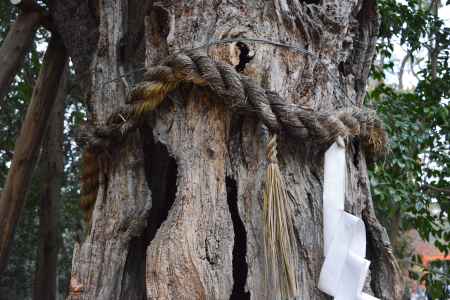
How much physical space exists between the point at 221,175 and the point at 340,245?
0.73 feet

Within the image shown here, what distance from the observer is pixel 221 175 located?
94cm

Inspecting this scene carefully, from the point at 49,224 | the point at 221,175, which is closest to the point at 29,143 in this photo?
the point at 49,224

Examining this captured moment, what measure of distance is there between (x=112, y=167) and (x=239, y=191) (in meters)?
0.29

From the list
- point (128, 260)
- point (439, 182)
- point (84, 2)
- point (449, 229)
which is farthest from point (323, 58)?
point (449, 229)

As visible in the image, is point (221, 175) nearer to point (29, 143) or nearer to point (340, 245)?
point (340, 245)

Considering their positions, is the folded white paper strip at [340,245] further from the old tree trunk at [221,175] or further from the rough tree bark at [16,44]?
the rough tree bark at [16,44]

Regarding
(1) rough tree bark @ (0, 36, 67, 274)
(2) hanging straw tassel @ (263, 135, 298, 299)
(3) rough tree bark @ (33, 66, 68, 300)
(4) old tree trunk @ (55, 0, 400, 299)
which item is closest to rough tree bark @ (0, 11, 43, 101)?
(1) rough tree bark @ (0, 36, 67, 274)

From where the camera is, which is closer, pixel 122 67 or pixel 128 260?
pixel 128 260

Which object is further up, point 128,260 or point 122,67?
point 122,67

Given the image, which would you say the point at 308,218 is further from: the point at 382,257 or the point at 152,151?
the point at 152,151

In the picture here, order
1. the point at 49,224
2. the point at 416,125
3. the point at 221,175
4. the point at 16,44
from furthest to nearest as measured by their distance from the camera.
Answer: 1. the point at 49,224
2. the point at 416,125
3. the point at 16,44
4. the point at 221,175

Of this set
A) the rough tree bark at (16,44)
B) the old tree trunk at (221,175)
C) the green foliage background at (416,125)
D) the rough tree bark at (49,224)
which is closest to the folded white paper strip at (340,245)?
the old tree trunk at (221,175)

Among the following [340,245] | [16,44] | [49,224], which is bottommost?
Result: [49,224]

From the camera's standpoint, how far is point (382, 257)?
1.01m
